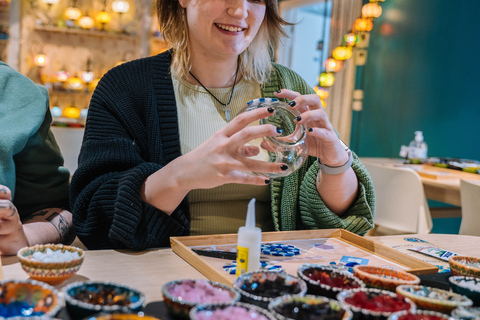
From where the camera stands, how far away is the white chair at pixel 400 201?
2963mm

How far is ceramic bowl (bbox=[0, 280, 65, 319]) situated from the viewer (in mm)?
646

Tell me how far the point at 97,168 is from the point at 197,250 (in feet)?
1.14

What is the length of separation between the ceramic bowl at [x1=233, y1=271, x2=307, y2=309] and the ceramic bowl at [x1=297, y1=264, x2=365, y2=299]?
27mm

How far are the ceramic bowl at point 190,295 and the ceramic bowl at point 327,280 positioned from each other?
0.14 metres

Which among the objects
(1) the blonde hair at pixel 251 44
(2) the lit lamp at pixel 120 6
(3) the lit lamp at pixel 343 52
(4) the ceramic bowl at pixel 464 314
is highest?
(2) the lit lamp at pixel 120 6

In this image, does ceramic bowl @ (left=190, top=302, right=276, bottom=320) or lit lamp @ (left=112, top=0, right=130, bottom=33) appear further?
lit lamp @ (left=112, top=0, right=130, bottom=33)

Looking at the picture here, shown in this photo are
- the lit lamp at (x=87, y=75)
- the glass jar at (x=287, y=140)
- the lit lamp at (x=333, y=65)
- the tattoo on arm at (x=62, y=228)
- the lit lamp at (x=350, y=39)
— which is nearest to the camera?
the glass jar at (x=287, y=140)

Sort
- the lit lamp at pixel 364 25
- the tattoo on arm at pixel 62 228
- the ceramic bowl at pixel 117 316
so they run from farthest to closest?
the lit lamp at pixel 364 25 → the tattoo on arm at pixel 62 228 → the ceramic bowl at pixel 117 316

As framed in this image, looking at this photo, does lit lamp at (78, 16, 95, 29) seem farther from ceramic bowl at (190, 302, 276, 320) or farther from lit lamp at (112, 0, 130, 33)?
ceramic bowl at (190, 302, 276, 320)

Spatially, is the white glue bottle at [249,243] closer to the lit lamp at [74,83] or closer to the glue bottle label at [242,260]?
the glue bottle label at [242,260]

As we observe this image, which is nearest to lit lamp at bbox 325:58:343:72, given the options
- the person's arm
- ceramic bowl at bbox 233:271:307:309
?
the person's arm

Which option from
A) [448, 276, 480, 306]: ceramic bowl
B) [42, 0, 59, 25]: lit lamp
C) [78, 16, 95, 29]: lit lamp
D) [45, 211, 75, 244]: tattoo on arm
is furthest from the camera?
[78, 16, 95, 29]: lit lamp

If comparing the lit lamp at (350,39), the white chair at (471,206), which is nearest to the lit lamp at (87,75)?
the lit lamp at (350,39)

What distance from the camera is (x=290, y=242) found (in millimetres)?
1214
